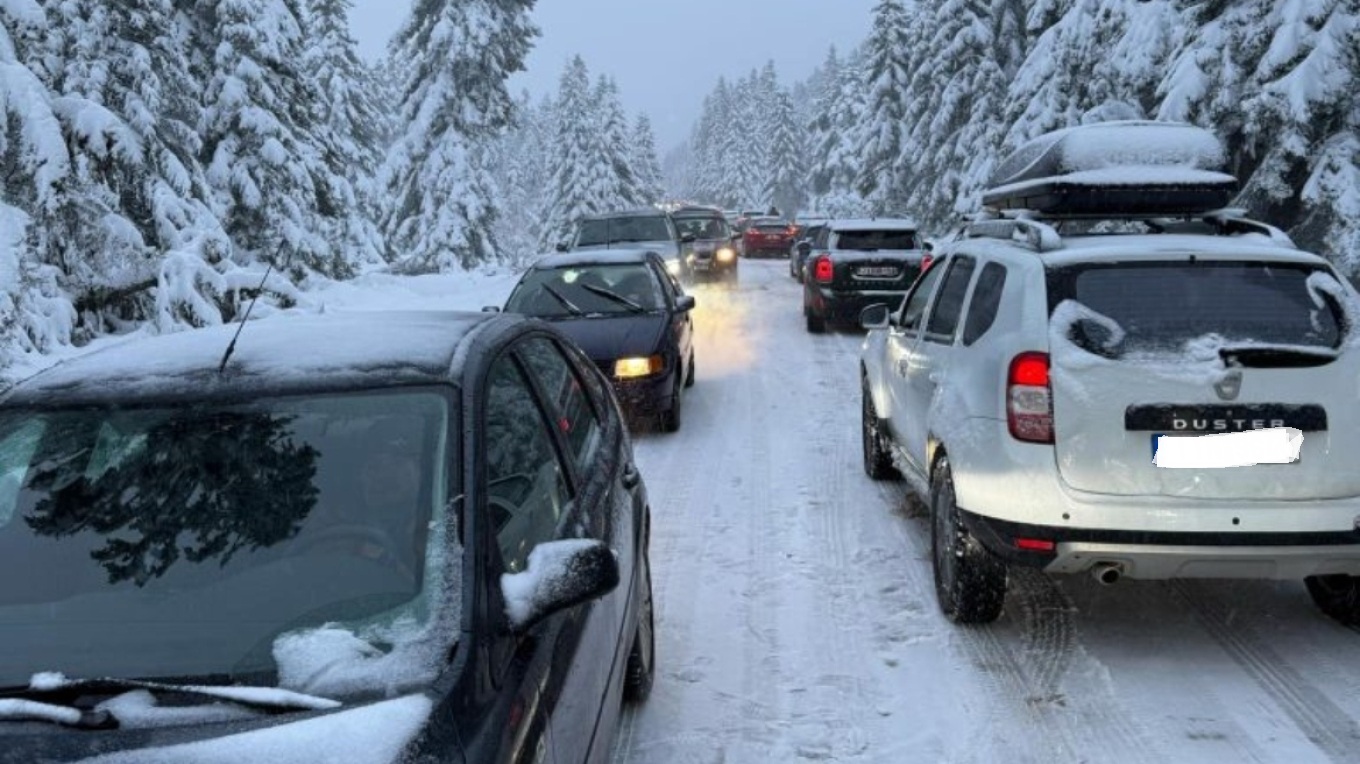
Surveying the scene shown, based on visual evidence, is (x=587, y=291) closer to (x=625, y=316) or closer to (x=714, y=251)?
(x=625, y=316)

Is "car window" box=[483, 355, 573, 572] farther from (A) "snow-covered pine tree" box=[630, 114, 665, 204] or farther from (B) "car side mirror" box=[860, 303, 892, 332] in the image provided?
(A) "snow-covered pine tree" box=[630, 114, 665, 204]

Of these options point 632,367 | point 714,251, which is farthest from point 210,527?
point 714,251

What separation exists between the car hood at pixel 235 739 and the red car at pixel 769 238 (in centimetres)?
4156

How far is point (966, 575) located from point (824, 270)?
467 inches

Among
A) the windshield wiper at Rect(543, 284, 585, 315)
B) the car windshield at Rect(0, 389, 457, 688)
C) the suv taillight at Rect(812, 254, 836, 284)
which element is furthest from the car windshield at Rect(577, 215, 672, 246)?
the car windshield at Rect(0, 389, 457, 688)

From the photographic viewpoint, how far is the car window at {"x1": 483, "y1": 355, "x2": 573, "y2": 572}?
9.34ft

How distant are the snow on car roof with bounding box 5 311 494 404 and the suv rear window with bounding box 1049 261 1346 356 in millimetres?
2739

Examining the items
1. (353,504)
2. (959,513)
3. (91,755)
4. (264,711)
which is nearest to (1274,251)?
(959,513)

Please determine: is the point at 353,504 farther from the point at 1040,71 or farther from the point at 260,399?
the point at 1040,71

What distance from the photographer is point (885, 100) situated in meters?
54.1

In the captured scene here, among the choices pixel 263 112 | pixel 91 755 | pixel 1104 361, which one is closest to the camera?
pixel 91 755

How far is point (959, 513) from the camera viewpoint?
16.5 ft

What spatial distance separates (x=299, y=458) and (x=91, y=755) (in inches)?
39.6

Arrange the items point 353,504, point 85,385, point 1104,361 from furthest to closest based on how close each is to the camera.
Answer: point 1104,361
point 85,385
point 353,504
